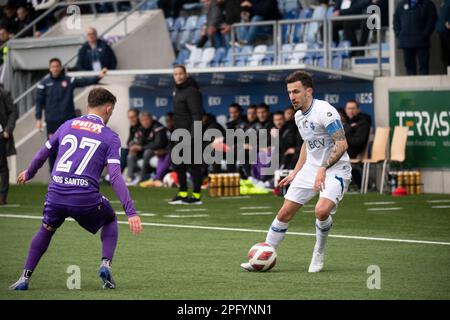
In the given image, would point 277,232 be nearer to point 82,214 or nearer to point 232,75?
point 82,214

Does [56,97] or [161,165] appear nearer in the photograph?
[56,97]

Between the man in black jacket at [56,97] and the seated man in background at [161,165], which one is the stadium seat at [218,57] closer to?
the seated man in background at [161,165]

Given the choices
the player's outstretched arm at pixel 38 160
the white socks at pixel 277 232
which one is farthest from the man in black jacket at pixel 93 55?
the player's outstretched arm at pixel 38 160

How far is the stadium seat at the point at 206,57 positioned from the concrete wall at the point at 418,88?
192 inches

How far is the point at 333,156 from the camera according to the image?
11.3 metres

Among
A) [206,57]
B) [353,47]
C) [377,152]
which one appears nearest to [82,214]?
[377,152]

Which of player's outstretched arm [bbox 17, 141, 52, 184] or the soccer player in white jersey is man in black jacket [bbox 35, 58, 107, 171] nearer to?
the soccer player in white jersey

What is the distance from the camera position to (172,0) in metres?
29.6

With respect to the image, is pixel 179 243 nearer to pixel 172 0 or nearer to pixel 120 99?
pixel 120 99

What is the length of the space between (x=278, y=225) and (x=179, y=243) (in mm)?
2699

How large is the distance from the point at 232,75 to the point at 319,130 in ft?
43.6

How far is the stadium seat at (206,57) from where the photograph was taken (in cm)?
2730

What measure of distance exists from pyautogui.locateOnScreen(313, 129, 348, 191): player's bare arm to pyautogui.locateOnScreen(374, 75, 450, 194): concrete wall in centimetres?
1177
